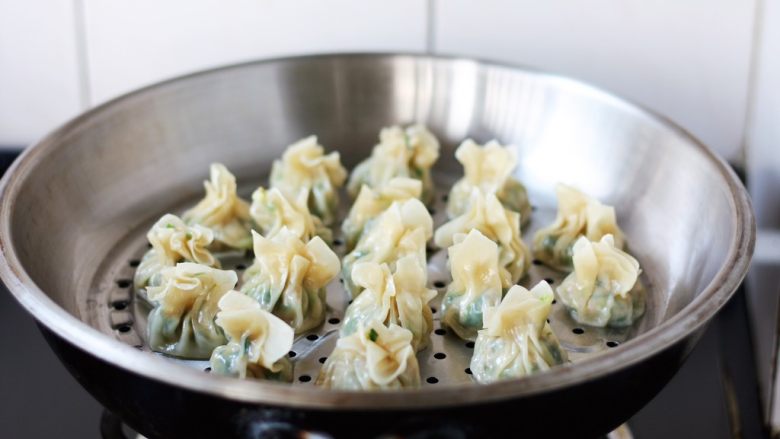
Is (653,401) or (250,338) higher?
(250,338)

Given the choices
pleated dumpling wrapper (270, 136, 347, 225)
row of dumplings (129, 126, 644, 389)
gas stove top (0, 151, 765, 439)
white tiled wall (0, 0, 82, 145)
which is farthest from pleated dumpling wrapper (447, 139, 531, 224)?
white tiled wall (0, 0, 82, 145)

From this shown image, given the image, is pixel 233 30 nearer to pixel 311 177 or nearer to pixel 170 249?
pixel 311 177

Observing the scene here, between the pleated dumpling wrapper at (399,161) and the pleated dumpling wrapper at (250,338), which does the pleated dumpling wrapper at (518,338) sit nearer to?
the pleated dumpling wrapper at (250,338)

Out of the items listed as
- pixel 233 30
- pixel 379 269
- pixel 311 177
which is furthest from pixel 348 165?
pixel 379 269

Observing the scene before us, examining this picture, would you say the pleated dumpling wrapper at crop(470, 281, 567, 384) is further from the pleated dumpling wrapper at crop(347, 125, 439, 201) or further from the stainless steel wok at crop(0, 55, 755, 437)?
the pleated dumpling wrapper at crop(347, 125, 439, 201)

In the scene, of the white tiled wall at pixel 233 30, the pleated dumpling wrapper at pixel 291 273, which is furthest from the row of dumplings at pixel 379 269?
the white tiled wall at pixel 233 30

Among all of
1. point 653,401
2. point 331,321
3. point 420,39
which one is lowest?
point 653,401
